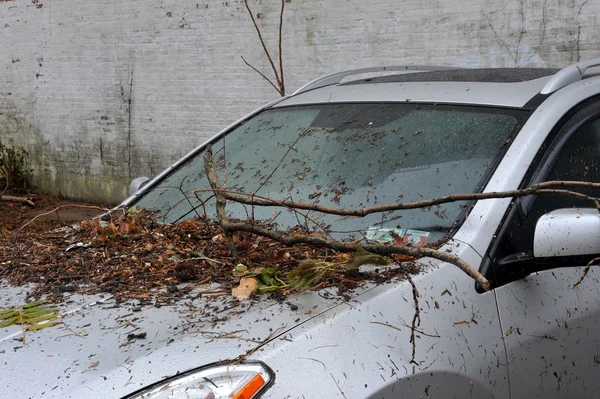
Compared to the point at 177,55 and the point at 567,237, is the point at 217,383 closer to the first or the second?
the point at 567,237

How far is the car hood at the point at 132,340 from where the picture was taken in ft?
5.61

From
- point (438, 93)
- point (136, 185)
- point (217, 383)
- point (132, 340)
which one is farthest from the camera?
point (136, 185)

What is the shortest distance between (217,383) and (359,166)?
133cm

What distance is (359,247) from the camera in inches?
83.4

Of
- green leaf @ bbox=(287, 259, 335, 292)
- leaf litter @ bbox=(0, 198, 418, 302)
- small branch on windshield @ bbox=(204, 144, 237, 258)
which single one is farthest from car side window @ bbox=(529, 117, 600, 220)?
small branch on windshield @ bbox=(204, 144, 237, 258)

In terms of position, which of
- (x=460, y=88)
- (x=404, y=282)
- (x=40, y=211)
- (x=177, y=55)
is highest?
(x=460, y=88)

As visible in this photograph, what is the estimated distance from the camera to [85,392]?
167 cm

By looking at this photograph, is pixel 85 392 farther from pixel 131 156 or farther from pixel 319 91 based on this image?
pixel 131 156

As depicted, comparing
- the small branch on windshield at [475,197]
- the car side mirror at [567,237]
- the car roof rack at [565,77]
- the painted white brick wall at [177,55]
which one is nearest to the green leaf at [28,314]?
the small branch on windshield at [475,197]

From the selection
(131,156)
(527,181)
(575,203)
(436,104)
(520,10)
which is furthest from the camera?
(131,156)

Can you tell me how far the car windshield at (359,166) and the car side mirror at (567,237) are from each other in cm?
29

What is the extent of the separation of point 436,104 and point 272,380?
165 centimetres

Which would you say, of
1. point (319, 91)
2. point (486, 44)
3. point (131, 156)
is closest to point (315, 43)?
point (486, 44)

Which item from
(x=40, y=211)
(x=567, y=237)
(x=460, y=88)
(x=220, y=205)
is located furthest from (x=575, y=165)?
(x=40, y=211)
